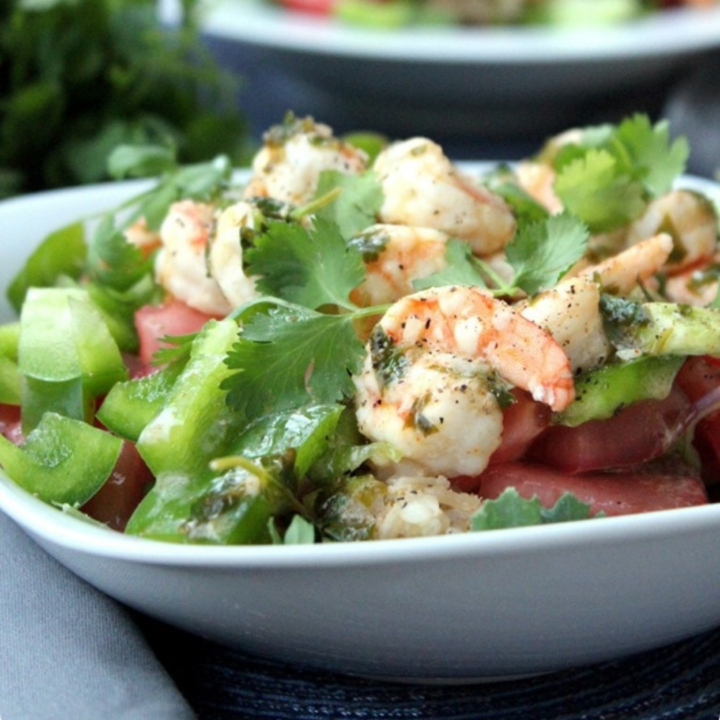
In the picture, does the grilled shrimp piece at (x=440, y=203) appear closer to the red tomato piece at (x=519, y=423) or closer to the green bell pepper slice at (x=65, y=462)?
the red tomato piece at (x=519, y=423)

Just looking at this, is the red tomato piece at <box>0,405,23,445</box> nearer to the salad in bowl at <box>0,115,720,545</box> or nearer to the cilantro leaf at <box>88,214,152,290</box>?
the salad in bowl at <box>0,115,720,545</box>

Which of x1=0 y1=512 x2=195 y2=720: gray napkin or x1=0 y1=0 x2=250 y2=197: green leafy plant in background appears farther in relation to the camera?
x1=0 y1=0 x2=250 y2=197: green leafy plant in background

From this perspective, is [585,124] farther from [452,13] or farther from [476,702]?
[476,702]

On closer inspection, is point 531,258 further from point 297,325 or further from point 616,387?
point 297,325

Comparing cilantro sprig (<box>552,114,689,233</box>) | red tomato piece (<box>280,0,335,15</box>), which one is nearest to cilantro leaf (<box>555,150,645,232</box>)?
cilantro sprig (<box>552,114,689,233</box>)

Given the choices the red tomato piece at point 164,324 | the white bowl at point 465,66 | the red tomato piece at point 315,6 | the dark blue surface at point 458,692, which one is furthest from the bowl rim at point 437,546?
the red tomato piece at point 315,6

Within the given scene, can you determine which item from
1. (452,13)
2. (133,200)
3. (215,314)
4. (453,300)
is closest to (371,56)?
(452,13)

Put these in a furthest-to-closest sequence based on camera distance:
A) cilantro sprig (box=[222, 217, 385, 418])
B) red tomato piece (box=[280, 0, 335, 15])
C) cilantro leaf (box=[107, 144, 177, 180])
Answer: red tomato piece (box=[280, 0, 335, 15]) → cilantro leaf (box=[107, 144, 177, 180]) → cilantro sprig (box=[222, 217, 385, 418])
